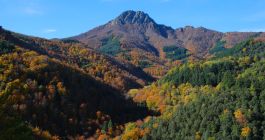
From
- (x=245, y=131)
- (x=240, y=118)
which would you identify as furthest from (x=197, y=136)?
(x=245, y=131)

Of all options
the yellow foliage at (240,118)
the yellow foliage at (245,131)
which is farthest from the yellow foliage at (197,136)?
the yellow foliage at (245,131)

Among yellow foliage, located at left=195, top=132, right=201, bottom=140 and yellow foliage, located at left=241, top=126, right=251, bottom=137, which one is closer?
yellow foliage, located at left=241, top=126, right=251, bottom=137

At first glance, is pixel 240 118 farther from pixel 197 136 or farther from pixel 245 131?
pixel 197 136

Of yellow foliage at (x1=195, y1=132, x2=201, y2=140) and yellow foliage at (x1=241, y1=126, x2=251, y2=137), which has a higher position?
yellow foliage at (x1=241, y1=126, x2=251, y2=137)

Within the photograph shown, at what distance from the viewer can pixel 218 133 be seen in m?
193

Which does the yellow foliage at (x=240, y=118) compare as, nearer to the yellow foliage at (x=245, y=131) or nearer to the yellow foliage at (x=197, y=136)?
the yellow foliage at (x=245, y=131)

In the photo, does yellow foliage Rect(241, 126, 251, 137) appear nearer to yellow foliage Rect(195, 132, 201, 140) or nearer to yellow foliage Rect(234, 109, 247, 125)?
yellow foliage Rect(234, 109, 247, 125)

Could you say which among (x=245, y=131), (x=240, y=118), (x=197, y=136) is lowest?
(x=197, y=136)

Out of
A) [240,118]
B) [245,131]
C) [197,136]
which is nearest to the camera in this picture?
[245,131]

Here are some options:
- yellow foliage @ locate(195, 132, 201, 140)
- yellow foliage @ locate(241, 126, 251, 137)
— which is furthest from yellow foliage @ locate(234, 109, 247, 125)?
yellow foliage @ locate(195, 132, 201, 140)

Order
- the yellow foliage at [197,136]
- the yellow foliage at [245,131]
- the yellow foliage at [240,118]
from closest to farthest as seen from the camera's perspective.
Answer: the yellow foliage at [245,131]
the yellow foliage at [240,118]
the yellow foliage at [197,136]

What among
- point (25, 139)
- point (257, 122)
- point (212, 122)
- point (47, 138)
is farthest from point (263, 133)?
point (25, 139)

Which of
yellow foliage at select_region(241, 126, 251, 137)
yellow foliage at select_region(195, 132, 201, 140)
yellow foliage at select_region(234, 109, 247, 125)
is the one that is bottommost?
yellow foliage at select_region(195, 132, 201, 140)

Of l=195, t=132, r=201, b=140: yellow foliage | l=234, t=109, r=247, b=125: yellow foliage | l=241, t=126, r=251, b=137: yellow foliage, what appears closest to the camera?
l=241, t=126, r=251, b=137: yellow foliage
